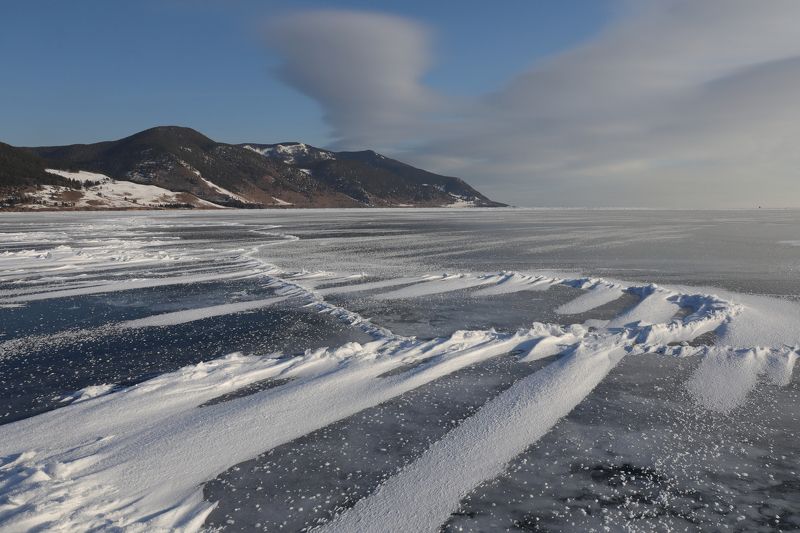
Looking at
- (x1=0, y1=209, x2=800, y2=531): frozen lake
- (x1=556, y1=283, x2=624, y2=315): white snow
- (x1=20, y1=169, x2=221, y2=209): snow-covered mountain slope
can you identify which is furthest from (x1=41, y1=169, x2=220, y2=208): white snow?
(x1=556, y1=283, x2=624, y2=315): white snow

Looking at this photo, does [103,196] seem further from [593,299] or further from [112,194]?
[593,299]

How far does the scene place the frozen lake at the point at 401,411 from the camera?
3051mm

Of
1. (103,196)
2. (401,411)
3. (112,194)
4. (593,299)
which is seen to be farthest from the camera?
(112,194)

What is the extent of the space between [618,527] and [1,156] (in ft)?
517

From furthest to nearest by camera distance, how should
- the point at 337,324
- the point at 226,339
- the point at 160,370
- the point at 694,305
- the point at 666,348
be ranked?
the point at 694,305 < the point at 337,324 < the point at 226,339 < the point at 666,348 < the point at 160,370

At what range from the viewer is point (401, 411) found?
14.6 ft

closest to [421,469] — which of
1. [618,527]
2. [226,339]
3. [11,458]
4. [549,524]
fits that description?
[549,524]

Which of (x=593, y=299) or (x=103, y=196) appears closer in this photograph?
(x=593, y=299)

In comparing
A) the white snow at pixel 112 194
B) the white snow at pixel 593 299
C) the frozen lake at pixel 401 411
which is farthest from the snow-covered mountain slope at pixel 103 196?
the white snow at pixel 593 299

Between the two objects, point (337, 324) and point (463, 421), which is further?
point (337, 324)

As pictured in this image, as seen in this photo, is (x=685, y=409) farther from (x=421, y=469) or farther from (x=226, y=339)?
(x=226, y=339)

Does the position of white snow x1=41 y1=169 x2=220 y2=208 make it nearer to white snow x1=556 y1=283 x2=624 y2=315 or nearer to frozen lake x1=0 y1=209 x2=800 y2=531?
frozen lake x1=0 y1=209 x2=800 y2=531

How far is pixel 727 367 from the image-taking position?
5605 mm

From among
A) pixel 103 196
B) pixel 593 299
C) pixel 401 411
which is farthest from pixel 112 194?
pixel 401 411
